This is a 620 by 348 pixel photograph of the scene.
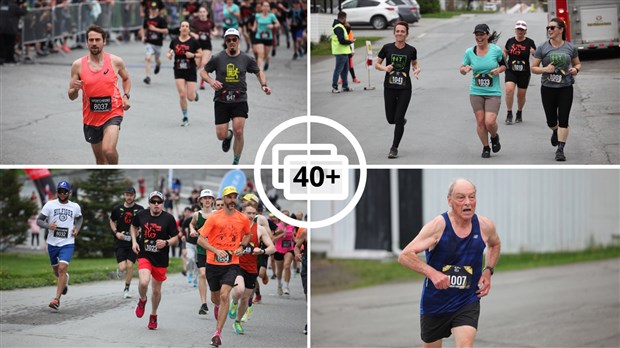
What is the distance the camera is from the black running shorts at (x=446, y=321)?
8461mm

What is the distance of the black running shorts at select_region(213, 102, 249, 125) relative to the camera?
12.6 meters

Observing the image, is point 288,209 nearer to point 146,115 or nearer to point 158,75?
point 146,115

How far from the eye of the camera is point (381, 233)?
59.2 feet

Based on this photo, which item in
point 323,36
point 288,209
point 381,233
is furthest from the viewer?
point 381,233

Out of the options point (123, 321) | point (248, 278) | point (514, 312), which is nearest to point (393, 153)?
point (248, 278)

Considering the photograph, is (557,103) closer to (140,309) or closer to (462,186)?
(462,186)

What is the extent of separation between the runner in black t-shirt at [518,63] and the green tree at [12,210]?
4939mm

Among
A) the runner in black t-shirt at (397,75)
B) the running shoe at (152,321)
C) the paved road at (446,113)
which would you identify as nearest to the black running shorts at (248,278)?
the running shoe at (152,321)

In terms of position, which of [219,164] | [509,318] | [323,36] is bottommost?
[509,318]

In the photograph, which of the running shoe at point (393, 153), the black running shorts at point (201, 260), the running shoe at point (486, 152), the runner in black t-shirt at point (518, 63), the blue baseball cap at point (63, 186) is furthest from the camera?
the runner in black t-shirt at point (518, 63)

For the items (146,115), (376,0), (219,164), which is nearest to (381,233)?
(146,115)

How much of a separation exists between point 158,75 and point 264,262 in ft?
30.5

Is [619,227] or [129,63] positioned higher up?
[129,63]

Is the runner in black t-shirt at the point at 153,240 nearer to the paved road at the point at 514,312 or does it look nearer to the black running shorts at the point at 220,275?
the black running shorts at the point at 220,275
